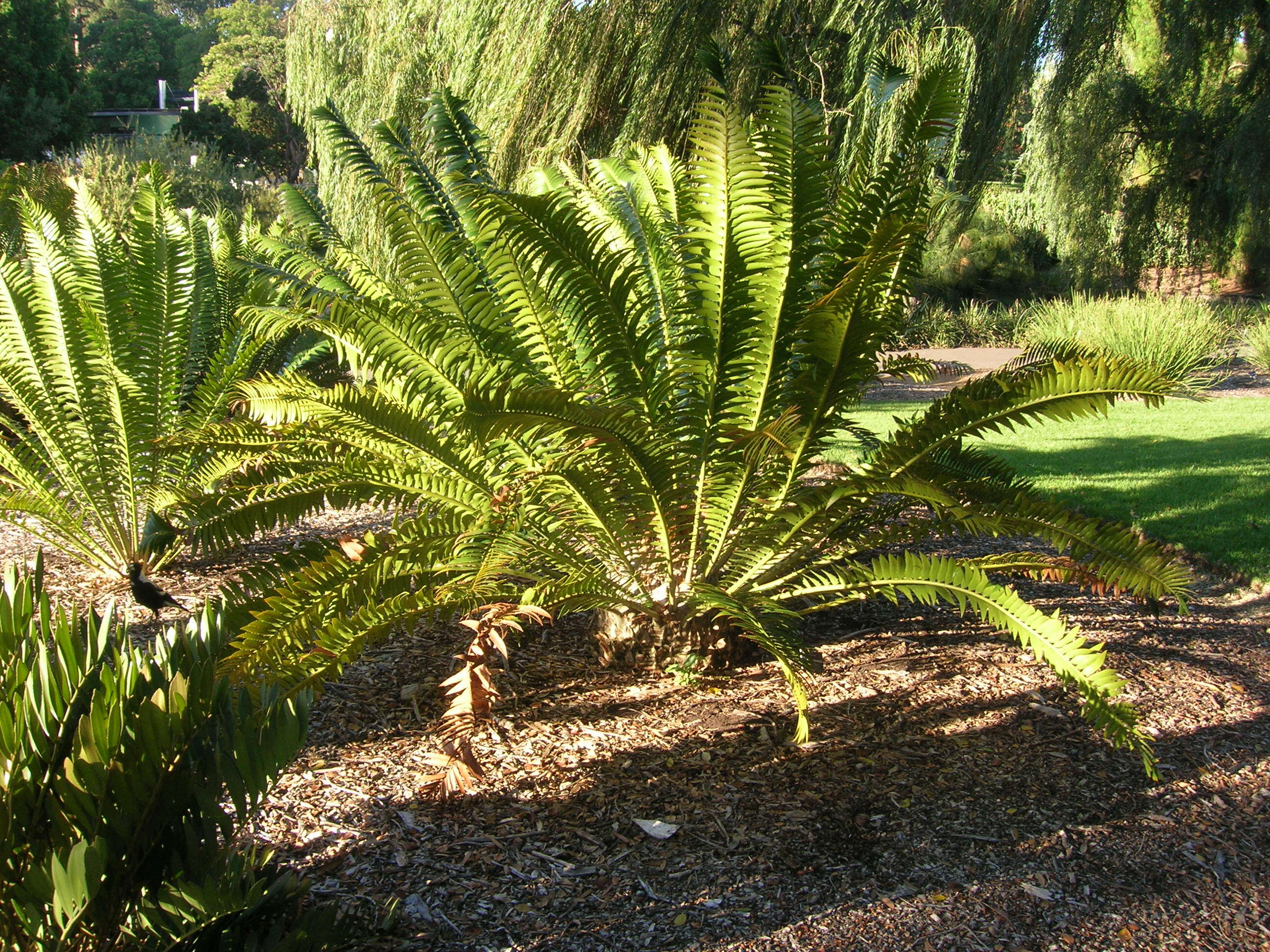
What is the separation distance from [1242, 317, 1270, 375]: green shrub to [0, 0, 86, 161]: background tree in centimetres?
2946

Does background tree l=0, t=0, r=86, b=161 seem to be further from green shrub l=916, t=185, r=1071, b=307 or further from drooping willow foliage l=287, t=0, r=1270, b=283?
green shrub l=916, t=185, r=1071, b=307

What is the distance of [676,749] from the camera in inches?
106

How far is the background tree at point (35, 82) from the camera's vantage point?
25984 mm

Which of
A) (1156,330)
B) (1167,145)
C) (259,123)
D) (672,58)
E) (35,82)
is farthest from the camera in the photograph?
(259,123)

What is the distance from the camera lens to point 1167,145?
14.8m

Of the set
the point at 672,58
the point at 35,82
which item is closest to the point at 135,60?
the point at 35,82

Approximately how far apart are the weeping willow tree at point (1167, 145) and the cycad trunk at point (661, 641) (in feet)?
38.2

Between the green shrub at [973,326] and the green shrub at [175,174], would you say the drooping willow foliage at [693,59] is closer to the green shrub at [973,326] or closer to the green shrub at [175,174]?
the green shrub at [973,326]

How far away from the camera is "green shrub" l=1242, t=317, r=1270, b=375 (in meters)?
12.7

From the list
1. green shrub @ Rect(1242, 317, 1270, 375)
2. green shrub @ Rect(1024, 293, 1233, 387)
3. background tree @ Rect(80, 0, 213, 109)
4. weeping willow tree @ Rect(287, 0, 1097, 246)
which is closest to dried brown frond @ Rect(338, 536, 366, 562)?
weeping willow tree @ Rect(287, 0, 1097, 246)

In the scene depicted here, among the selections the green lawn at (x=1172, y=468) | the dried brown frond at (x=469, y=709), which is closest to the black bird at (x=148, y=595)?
the dried brown frond at (x=469, y=709)

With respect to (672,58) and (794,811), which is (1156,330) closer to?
(672,58)

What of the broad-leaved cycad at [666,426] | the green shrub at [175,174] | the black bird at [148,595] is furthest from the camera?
the green shrub at [175,174]

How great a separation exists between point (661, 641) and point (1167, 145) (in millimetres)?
15445
